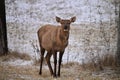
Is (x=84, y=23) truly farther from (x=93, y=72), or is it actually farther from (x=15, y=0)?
(x=93, y=72)

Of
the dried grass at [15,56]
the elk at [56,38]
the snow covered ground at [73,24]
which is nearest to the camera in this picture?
the elk at [56,38]

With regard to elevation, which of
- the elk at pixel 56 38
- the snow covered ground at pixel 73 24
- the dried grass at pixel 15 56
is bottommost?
the dried grass at pixel 15 56

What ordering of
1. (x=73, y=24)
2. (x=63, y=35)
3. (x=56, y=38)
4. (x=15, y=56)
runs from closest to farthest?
(x=63, y=35), (x=56, y=38), (x=15, y=56), (x=73, y=24)

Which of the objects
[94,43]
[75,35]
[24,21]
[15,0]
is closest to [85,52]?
[94,43]

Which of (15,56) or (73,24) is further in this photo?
(73,24)

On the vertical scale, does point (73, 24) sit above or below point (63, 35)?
below

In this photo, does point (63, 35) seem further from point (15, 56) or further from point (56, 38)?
point (15, 56)

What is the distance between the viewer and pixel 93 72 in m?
11.4

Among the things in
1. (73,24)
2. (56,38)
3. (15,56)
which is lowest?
(15,56)

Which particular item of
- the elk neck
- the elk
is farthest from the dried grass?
the elk neck

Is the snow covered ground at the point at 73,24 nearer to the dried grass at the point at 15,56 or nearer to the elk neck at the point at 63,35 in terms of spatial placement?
the dried grass at the point at 15,56

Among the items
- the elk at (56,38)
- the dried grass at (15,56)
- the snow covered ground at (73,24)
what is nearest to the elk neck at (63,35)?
the elk at (56,38)

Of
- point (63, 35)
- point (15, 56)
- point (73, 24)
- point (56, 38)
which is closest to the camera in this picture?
point (63, 35)

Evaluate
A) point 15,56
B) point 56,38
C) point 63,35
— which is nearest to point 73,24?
point 15,56
